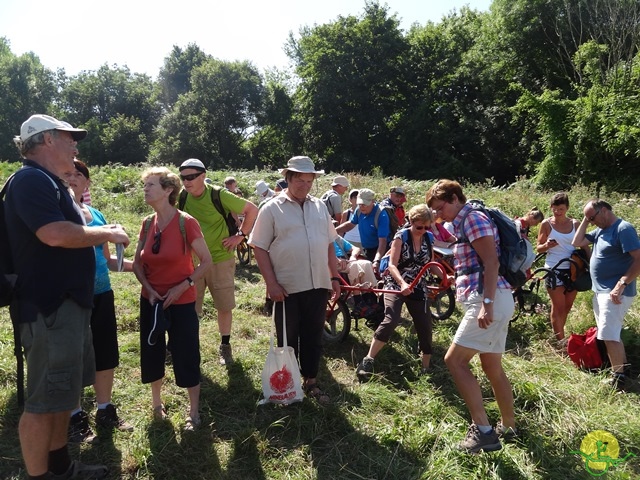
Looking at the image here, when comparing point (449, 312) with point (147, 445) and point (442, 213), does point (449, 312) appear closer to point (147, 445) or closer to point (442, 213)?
point (442, 213)

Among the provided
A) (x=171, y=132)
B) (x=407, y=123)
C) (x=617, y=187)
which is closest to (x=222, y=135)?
(x=171, y=132)

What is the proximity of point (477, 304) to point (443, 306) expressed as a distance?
4009 mm

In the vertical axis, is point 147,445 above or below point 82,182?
below

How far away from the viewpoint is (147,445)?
134 inches

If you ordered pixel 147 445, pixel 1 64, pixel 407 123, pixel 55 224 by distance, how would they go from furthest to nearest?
pixel 1 64, pixel 407 123, pixel 147 445, pixel 55 224

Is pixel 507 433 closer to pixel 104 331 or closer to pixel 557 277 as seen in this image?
pixel 557 277

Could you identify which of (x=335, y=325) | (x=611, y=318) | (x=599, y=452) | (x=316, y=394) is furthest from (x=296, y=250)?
(x=611, y=318)

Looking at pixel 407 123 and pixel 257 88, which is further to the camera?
pixel 257 88

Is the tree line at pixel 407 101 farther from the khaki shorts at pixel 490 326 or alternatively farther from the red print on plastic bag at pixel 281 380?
the red print on plastic bag at pixel 281 380

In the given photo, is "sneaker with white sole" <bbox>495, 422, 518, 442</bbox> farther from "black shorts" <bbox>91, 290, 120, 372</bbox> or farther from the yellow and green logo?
"black shorts" <bbox>91, 290, 120, 372</bbox>

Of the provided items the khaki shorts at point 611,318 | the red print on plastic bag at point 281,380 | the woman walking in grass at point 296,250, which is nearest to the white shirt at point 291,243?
the woman walking in grass at point 296,250

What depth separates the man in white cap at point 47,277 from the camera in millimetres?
2553

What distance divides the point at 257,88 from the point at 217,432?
1662 inches

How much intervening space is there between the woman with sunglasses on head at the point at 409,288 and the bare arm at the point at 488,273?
133cm
